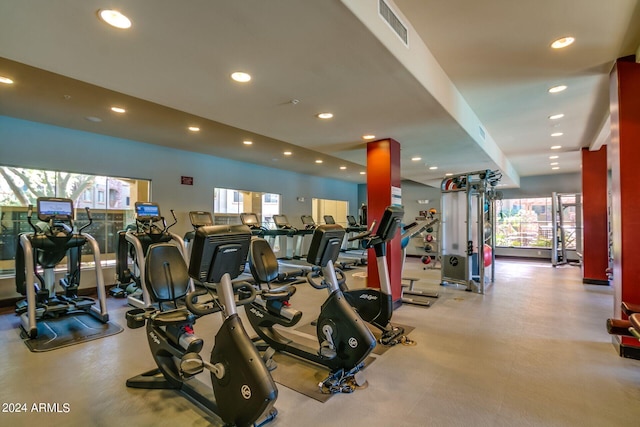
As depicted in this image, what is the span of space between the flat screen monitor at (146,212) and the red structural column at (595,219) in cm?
842

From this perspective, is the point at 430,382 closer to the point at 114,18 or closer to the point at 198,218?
the point at 114,18

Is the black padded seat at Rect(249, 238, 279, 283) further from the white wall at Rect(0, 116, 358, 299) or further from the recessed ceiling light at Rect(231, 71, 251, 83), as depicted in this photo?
the white wall at Rect(0, 116, 358, 299)

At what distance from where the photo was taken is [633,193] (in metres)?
2.97

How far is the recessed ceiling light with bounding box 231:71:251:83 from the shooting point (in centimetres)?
256

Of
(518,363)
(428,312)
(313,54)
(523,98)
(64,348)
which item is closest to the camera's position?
(313,54)

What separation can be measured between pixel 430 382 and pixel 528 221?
10.7m

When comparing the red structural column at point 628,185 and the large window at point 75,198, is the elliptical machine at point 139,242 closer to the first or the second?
the large window at point 75,198

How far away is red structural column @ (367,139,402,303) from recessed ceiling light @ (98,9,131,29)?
3.53m

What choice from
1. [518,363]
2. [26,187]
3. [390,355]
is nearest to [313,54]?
[390,355]

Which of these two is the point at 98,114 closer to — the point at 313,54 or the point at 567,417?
the point at 313,54

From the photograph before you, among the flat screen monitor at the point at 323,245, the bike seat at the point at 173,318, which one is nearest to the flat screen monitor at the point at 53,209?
the bike seat at the point at 173,318

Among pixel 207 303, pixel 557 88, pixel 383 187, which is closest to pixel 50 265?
pixel 207 303

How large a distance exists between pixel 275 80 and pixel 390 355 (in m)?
2.82

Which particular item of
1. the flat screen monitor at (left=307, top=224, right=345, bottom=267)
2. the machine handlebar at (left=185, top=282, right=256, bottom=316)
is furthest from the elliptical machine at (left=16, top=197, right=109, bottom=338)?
the flat screen monitor at (left=307, top=224, right=345, bottom=267)
